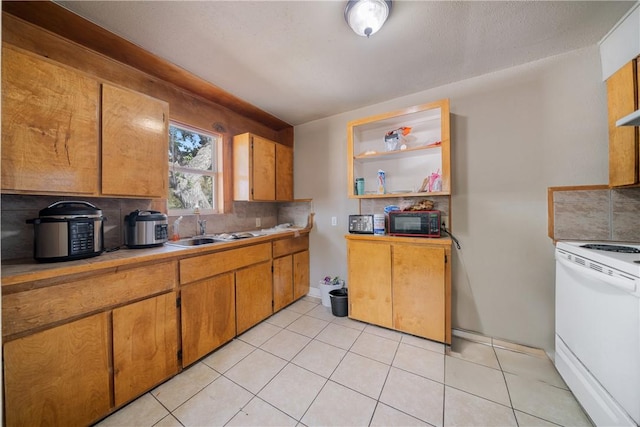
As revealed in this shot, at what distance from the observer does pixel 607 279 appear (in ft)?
3.67

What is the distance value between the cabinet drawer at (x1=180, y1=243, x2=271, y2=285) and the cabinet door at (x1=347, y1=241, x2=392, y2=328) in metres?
0.97

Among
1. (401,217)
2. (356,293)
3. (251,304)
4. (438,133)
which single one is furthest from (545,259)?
(251,304)

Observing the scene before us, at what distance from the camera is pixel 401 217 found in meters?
2.27

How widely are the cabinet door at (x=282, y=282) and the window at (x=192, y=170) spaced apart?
3.34 ft

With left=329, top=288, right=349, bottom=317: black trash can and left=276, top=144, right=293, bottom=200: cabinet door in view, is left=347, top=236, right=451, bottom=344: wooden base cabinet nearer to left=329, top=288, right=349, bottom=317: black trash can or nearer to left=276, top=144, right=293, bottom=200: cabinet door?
left=329, top=288, right=349, bottom=317: black trash can

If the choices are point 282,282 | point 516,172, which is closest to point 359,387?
point 282,282

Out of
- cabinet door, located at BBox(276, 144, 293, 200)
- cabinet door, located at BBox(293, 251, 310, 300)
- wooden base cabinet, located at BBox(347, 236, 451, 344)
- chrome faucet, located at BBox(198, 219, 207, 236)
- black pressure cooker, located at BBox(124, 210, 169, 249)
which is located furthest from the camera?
cabinet door, located at BBox(276, 144, 293, 200)

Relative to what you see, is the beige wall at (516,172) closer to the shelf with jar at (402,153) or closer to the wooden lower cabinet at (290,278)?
the shelf with jar at (402,153)

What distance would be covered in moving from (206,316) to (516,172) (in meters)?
2.93

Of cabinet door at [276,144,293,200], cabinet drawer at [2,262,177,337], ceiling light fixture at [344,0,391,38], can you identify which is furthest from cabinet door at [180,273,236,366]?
ceiling light fixture at [344,0,391,38]

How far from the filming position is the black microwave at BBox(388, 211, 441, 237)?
2101 millimetres

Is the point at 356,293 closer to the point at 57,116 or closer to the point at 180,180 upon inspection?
the point at 180,180

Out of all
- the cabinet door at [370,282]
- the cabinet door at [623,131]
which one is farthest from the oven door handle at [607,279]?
the cabinet door at [370,282]

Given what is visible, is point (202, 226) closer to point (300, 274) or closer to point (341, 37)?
point (300, 274)
